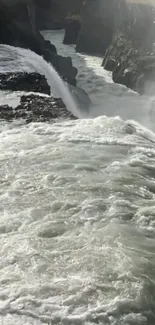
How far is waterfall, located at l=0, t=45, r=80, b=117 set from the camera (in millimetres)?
13820

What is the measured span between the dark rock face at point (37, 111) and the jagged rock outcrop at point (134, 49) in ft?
39.7

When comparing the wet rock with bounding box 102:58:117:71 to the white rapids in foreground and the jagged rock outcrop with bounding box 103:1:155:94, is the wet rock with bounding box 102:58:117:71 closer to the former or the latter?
the jagged rock outcrop with bounding box 103:1:155:94

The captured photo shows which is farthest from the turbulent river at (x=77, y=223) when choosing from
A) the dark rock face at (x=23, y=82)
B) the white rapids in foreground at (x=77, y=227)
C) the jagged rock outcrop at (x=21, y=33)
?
the jagged rock outcrop at (x=21, y=33)

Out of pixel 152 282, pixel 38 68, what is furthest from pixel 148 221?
pixel 38 68

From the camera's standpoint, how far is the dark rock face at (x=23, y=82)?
464 inches

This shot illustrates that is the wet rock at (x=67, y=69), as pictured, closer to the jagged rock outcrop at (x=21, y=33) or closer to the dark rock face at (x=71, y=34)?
the jagged rock outcrop at (x=21, y=33)

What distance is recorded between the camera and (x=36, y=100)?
1052 cm

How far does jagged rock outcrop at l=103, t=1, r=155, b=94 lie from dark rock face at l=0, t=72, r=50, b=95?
33.1ft

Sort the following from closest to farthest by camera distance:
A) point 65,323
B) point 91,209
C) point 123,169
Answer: point 65,323 → point 91,209 → point 123,169

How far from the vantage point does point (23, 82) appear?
40.0 feet

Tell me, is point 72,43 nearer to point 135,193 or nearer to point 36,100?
point 36,100

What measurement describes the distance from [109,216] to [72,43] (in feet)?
105

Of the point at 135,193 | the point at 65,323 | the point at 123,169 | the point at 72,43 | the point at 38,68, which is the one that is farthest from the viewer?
the point at 72,43

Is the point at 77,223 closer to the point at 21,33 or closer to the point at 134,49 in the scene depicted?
the point at 21,33
